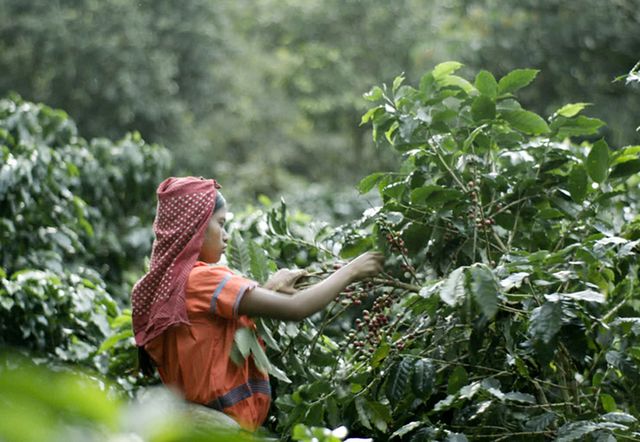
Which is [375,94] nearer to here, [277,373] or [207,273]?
[207,273]

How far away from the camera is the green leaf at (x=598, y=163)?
3186 millimetres

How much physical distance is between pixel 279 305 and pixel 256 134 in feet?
76.0

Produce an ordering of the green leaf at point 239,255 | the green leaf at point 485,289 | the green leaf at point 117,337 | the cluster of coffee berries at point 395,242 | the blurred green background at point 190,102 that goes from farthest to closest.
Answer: the blurred green background at point 190,102 → the green leaf at point 117,337 → the green leaf at point 239,255 → the cluster of coffee berries at point 395,242 → the green leaf at point 485,289

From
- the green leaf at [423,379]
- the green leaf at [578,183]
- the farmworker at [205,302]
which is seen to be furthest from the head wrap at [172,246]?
the green leaf at [578,183]

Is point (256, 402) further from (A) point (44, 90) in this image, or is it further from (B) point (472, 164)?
(A) point (44, 90)

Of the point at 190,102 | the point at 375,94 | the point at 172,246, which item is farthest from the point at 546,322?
the point at 190,102

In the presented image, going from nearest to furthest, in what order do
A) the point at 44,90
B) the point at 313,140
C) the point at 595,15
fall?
1. the point at 595,15
2. the point at 44,90
3. the point at 313,140

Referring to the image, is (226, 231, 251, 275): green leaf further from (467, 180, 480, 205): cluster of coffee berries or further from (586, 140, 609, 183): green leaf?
(586, 140, 609, 183): green leaf

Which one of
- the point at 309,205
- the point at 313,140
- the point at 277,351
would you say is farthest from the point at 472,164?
the point at 313,140

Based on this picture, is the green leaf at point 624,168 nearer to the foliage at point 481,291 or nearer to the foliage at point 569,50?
the foliage at point 481,291

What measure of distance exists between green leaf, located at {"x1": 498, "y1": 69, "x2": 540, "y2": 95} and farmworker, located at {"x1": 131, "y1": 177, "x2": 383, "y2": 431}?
728mm

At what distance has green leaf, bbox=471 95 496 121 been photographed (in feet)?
11.0

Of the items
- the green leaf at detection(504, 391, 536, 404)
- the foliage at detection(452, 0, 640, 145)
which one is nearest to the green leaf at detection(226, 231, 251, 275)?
the green leaf at detection(504, 391, 536, 404)

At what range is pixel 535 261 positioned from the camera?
2.82 metres
